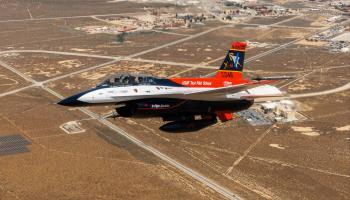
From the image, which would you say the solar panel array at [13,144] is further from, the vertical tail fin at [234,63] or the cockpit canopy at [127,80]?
the vertical tail fin at [234,63]

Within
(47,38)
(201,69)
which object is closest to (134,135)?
(201,69)

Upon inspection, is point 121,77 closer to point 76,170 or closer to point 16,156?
point 76,170

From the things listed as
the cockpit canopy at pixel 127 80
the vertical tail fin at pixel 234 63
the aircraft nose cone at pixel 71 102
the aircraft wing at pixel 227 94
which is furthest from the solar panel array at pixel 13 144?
the vertical tail fin at pixel 234 63

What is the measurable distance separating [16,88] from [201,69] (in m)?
41.5

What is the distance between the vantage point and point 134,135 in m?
65.1

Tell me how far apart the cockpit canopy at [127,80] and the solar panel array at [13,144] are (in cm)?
2242

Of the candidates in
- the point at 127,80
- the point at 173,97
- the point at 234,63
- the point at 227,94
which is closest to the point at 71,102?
the point at 127,80

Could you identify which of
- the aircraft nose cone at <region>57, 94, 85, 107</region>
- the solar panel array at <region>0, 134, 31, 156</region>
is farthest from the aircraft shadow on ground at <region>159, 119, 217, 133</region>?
the solar panel array at <region>0, 134, 31, 156</region>

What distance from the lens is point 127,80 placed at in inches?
1750

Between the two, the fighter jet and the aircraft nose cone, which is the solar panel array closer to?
the aircraft nose cone

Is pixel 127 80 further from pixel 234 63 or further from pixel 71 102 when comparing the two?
pixel 234 63

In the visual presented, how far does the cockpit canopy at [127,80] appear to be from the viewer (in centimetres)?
4400

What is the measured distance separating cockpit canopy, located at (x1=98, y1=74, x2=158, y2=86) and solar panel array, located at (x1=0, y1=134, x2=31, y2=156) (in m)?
22.4

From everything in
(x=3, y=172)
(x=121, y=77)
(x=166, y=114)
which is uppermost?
(x=121, y=77)
